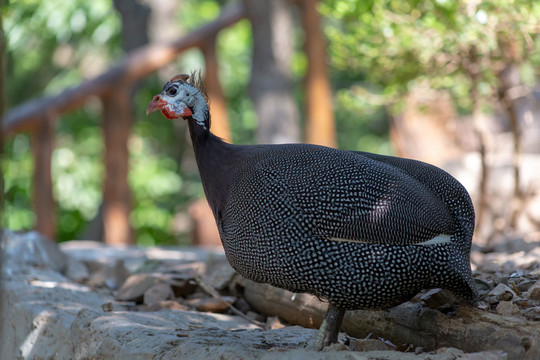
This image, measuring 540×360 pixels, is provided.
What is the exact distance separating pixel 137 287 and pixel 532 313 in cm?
267

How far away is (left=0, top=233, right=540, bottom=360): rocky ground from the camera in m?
3.09

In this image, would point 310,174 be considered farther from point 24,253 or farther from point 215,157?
point 24,253

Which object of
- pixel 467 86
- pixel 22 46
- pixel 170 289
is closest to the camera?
pixel 170 289

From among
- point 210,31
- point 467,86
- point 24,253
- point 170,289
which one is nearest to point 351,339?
point 170,289

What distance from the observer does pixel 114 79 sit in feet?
24.3

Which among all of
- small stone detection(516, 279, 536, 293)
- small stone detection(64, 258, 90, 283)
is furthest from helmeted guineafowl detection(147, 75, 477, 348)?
small stone detection(64, 258, 90, 283)

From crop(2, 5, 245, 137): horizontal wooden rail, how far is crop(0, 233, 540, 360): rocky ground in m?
1.53

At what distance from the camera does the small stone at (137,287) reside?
184 inches

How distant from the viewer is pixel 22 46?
14.6 m

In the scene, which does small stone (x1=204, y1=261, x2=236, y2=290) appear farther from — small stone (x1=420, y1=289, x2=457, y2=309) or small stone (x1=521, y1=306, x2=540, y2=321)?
small stone (x1=521, y1=306, x2=540, y2=321)

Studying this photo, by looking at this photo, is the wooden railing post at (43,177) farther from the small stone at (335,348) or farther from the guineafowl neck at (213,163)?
the small stone at (335,348)

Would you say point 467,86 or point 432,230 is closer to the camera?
point 432,230

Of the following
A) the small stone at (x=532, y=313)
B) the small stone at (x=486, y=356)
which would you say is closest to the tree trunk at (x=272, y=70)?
the small stone at (x=532, y=313)

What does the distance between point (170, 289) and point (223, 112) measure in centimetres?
375
